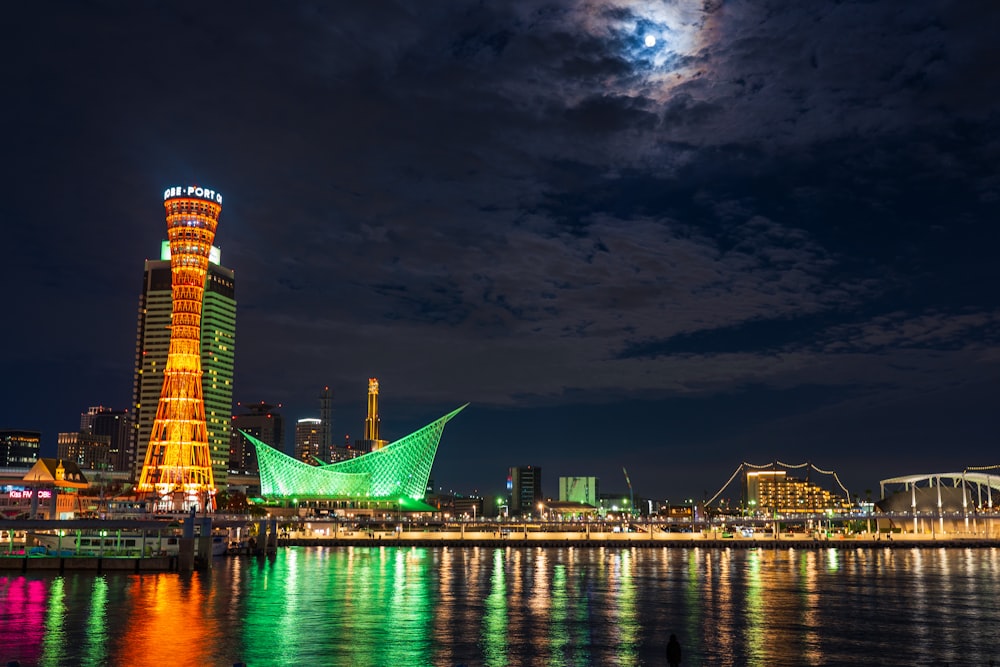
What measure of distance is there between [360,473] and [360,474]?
40cm

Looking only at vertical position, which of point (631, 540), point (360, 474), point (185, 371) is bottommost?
point (631, 540)

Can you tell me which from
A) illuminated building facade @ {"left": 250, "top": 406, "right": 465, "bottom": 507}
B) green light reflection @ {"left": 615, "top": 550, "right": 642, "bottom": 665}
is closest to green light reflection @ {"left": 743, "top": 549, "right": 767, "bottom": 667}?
green light reflection @ {"left": 615, "top": 550, "right": 642, "bottom": 665}

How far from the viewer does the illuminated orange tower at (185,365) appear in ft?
336

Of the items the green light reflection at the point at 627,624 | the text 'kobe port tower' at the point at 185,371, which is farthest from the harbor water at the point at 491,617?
the text 'kobe port tower' at the point at 185,371

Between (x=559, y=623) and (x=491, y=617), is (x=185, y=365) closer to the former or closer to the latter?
(x=491, y=617)

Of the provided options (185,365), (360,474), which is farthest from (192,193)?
(360,474)

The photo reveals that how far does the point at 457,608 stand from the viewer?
145 ft

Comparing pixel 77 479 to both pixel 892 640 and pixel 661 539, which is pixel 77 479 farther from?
pixel 892 640

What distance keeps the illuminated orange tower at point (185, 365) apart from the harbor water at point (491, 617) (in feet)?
131

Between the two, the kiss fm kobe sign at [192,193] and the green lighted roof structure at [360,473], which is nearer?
the kiss fm kobe sign at [192,193]

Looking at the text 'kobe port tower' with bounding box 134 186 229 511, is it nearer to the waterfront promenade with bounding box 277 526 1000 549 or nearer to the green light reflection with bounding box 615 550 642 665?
the waterfront promenade with bounding box 277 526 1000 549

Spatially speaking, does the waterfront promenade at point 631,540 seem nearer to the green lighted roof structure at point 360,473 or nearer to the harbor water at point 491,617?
the green lighted roof structure at point 360,473

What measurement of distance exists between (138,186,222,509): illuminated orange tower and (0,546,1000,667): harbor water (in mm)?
40031

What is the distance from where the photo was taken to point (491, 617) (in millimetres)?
40844
